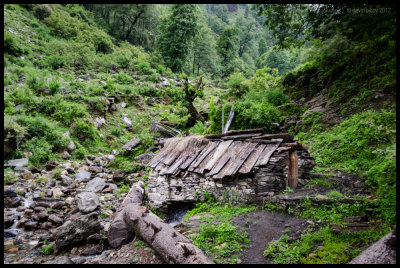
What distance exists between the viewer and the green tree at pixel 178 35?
2627 centimetres

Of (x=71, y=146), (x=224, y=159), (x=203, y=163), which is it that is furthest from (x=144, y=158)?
(x=224, y=159)

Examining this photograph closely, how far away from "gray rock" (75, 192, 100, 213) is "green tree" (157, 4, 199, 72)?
2286 centimetres

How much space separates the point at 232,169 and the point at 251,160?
26.0 inches

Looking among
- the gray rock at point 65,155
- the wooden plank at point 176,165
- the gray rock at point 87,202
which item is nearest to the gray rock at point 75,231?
the gray rock at point 87,202

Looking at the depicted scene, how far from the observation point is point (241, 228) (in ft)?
15.6

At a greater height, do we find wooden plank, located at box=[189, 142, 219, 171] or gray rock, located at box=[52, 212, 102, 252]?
wooden plank, located at box=[189, 142, 219, 171]

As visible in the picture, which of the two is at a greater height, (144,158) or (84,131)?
(84,131)

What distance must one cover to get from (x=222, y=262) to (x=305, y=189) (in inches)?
142

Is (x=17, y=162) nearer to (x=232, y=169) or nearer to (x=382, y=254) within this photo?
(x=232, y=169)

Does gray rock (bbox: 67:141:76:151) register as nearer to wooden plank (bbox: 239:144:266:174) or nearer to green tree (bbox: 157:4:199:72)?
wooden plank (bbox: 239:144:266:174)

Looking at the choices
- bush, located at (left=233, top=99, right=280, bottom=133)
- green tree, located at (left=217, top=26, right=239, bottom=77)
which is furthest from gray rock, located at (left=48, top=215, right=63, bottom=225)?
green tree, located at (left=217, top=26, right=239, bottom=77)

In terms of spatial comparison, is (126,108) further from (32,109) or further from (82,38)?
(82,38)

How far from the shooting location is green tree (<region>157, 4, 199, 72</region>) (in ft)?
86.2

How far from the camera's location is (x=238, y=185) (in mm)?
6141
